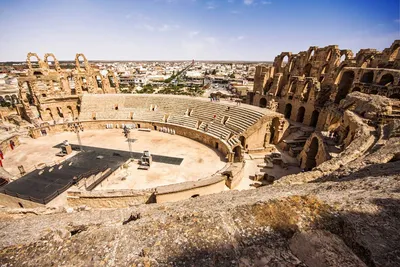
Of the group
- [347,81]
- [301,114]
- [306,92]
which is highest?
[347,81]

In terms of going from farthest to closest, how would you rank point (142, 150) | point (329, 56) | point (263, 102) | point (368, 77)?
point (263, 102) → point (329, 56) → point (368, 77) → point (142, 150)

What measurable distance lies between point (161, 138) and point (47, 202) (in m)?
11.5

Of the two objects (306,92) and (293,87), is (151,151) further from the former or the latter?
(293,87)

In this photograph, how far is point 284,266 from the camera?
8.03 ft

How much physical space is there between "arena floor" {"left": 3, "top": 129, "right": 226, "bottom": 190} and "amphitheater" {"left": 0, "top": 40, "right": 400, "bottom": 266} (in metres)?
0.14

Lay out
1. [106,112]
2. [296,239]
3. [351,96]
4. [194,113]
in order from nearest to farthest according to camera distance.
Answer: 1. [296,239]
2. [351,96]
3. [194,113]
4. [106,112]

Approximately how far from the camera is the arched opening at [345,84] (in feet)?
66.1

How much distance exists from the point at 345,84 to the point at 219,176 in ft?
62.6

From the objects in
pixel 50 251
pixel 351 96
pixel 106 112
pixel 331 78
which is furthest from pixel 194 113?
pixel 50 251

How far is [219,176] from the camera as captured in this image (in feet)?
38.7

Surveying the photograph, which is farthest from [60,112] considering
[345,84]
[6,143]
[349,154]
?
[345,84]

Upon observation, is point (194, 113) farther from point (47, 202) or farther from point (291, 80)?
point (47, 202)

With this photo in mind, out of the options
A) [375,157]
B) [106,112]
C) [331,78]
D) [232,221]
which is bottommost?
[106,112]

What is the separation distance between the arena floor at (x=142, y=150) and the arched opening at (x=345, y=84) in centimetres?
1536
